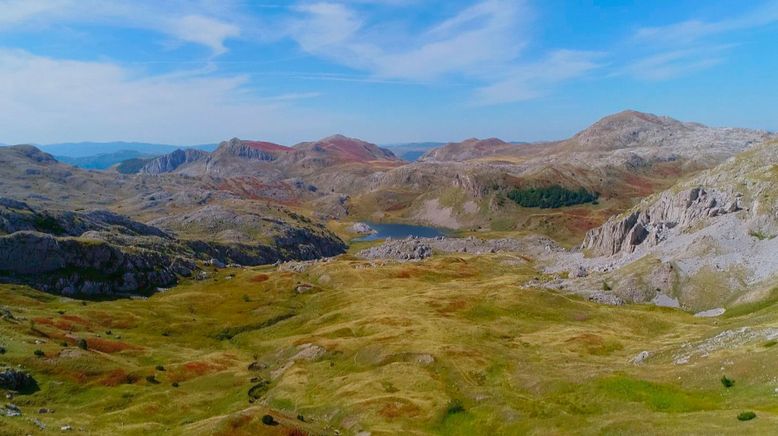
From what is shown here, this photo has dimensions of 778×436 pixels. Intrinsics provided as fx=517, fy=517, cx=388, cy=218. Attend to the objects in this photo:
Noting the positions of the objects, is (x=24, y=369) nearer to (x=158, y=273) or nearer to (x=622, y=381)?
(x=622, y=381)

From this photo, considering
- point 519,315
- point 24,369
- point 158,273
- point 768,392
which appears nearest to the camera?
point 768,392

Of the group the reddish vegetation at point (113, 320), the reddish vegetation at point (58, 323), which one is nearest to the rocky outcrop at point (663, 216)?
the reddish vegetation at point (113, 320)

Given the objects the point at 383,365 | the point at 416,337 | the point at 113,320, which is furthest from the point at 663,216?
the point at 113,320

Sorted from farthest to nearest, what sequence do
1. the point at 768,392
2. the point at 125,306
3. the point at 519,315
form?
the point at 125,306
the point at 519,315
the point at 768,392

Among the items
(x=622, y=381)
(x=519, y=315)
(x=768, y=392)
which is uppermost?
(x=768, y=392)

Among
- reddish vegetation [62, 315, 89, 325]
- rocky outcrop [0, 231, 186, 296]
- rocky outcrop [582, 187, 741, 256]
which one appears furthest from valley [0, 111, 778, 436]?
rocky outcrop [582, 187, 741, 256]

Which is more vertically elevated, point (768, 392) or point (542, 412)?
point (768, 392)

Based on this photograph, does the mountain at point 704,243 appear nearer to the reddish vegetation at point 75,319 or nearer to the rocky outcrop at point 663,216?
the rocky outcrop at point 663,216

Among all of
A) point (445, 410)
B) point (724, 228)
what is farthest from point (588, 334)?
point (724, 228)
